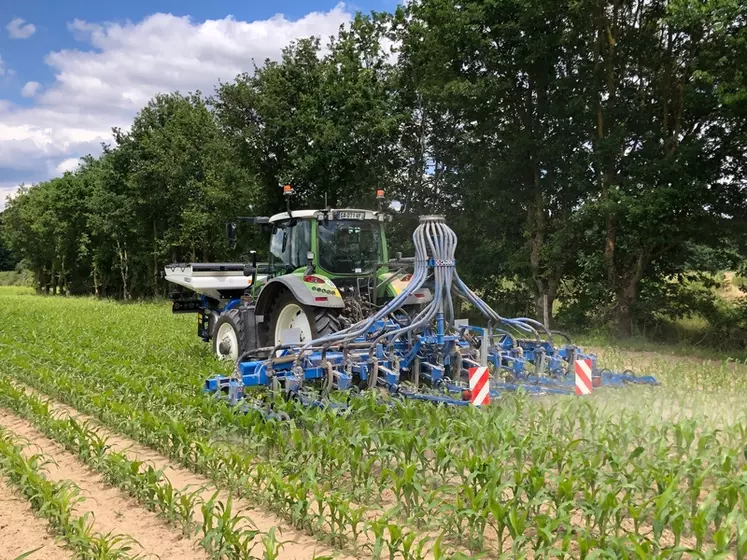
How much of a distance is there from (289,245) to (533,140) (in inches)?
296

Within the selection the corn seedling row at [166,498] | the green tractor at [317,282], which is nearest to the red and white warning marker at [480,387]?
the green tractor at [317,282]

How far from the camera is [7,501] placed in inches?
159

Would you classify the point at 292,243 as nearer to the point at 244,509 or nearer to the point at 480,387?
the point at 480,387

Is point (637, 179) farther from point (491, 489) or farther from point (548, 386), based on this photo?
point (491, 489)

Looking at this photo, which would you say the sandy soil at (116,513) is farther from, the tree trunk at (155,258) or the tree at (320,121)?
the tree trunk at (155,258)

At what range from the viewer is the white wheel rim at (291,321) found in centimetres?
697

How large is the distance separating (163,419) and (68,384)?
2.03 metres

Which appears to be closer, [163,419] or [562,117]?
[163,419]

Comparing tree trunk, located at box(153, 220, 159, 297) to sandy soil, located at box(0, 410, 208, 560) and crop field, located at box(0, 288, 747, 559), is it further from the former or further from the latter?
sandy soil, located at box(0, 410, 208, 560)

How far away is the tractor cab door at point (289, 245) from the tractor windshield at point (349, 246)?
0.75ft

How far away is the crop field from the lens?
10.3 ft

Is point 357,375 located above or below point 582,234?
below

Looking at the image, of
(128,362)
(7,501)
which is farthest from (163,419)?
(128,362)

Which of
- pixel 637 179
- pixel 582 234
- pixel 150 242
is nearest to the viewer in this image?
pixel 637 179
